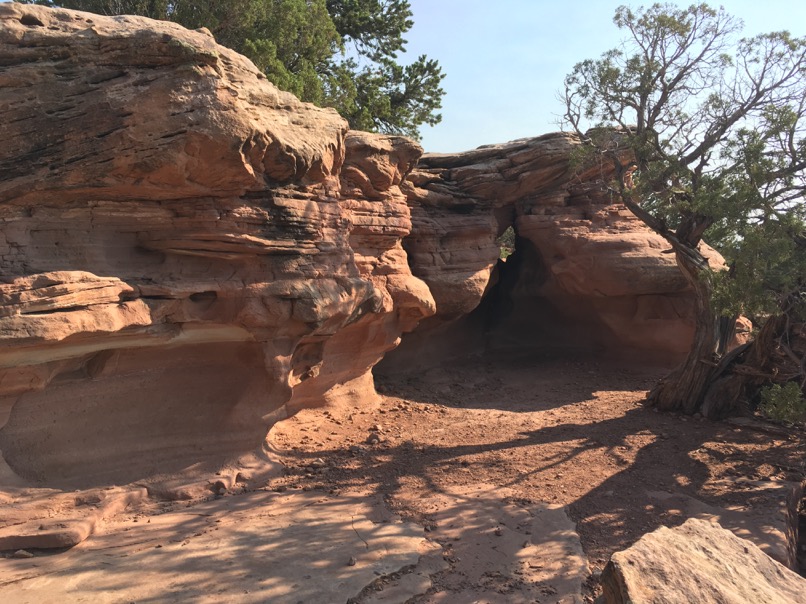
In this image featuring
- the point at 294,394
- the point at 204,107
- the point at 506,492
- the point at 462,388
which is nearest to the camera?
the point at 204,107

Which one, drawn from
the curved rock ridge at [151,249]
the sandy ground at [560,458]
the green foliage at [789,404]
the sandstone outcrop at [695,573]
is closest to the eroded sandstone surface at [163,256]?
the curved rock ridge at [151,249]

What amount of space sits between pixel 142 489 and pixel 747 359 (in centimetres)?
845

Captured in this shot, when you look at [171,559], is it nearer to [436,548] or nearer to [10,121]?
[436,548]

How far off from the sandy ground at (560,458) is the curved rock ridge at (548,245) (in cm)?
217

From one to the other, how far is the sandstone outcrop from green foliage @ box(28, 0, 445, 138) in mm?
10091

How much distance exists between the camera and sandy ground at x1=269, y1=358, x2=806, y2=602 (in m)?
6.54

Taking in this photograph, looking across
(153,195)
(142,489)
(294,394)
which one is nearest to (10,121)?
(153,195)

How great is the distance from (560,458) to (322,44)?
34.1 feet

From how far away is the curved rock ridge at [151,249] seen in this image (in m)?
5.63

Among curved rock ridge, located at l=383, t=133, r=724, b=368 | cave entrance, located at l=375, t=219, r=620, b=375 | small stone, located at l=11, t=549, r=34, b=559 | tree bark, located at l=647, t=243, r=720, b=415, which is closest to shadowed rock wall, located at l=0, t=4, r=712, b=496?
small stone, located at l=11, t=549, r=34, b=559

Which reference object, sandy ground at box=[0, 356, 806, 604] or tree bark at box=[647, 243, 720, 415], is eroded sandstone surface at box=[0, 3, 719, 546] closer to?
sandy ground at box=[0, 356, 806, 604]

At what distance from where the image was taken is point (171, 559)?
5.04 metres

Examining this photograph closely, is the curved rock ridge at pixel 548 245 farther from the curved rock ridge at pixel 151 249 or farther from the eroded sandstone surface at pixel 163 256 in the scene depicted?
the curved rock ridge at pixel 151 249

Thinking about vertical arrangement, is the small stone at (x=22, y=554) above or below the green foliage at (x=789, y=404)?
below
